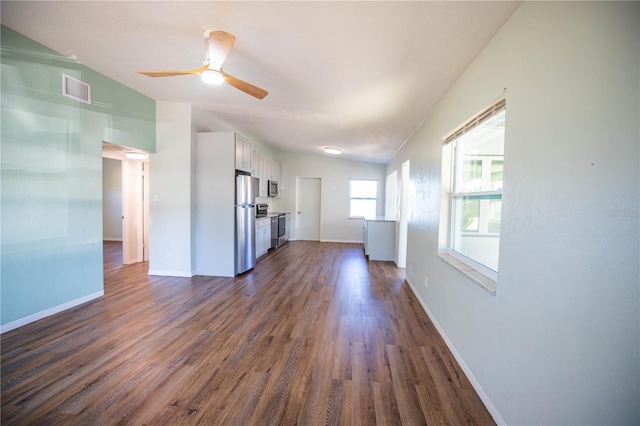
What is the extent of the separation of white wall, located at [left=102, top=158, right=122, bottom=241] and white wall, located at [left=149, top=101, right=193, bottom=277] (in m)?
4.56

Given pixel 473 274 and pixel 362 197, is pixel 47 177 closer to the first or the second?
pixel 473 274

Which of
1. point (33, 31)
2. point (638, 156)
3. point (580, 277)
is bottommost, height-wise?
point (580, 277)

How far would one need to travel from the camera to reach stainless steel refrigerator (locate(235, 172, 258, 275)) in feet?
14.9

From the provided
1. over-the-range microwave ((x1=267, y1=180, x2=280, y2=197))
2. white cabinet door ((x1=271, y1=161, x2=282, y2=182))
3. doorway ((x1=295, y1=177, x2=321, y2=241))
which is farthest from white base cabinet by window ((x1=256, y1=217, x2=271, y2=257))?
doorway ((x1=295, y1=177, x2=321, y2=241))

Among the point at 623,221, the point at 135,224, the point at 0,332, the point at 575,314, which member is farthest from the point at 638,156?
the point at 135,224

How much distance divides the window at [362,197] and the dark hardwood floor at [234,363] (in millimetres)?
4903

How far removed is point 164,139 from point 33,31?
1.92m

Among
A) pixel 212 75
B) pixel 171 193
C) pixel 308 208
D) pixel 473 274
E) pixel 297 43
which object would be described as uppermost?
pixel 297 43

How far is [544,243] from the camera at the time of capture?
49.8 inches

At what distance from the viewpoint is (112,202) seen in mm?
7766

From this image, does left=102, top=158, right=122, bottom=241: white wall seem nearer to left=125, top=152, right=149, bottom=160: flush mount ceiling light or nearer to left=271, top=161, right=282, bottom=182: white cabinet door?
left=125, top=152, right=149, bottom=160: flush mount ceiling light

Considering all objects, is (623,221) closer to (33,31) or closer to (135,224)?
(33,31)

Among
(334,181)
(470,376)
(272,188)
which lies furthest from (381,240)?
(470,376)

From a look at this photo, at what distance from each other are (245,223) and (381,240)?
9.73ft
